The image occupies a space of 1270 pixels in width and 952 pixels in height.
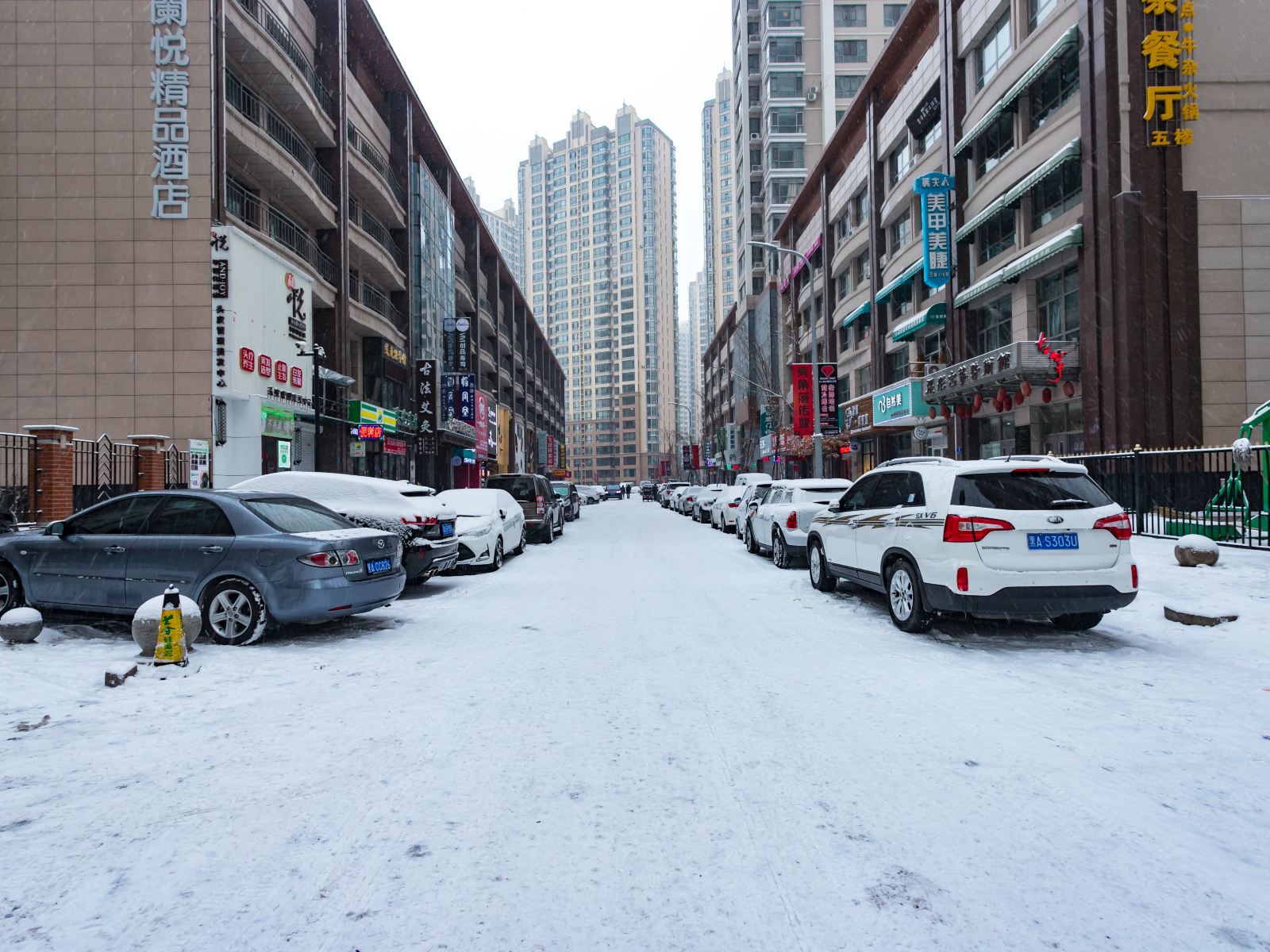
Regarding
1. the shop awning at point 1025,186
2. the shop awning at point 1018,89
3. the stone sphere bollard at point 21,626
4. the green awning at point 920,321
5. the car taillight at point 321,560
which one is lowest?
the stone sphere bollard at point 21,626

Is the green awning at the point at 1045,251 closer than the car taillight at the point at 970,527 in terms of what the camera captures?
No

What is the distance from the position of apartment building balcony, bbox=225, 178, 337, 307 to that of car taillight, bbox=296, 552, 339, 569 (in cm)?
1884

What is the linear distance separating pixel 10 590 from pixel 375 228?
31270 millimetres

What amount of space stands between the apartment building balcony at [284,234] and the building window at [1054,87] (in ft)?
79.5

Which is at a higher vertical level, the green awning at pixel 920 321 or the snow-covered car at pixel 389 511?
the green awning at pixel 920 321

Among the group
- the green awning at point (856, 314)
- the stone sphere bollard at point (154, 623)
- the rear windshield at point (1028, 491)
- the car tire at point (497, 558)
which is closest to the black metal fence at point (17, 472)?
the car tire at point (497, 558)

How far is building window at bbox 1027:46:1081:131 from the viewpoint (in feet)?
70.1

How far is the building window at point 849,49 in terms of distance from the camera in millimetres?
64000

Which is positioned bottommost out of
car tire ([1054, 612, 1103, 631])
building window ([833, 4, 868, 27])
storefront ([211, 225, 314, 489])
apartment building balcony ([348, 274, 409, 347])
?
car tire ([1054, 612, 1103, 631])

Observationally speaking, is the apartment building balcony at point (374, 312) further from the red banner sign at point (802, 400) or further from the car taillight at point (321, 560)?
the car taillight at point (321, 560)

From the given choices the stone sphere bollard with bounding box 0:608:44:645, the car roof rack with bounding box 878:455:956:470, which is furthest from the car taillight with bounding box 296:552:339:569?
the car roof rack with bounding box 878:455:956:470

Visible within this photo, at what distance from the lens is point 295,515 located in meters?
8.05

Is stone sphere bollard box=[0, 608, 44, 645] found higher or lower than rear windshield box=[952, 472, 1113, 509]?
lower

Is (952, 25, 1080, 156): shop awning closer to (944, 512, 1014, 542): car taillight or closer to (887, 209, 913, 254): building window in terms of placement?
(887, 209, 913, 254): building window
